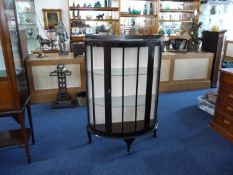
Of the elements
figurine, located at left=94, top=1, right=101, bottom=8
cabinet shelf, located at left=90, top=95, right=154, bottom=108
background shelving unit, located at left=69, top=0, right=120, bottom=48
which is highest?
figurine, located at left=94, top=1, right=101, bottom=8

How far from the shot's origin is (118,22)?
5.37 m

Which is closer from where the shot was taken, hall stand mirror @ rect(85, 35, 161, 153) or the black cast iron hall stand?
hall stand mirror @ rect(85, 35, 161, 153)

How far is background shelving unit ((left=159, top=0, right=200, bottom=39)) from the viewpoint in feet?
18.6

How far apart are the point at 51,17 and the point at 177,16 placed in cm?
361

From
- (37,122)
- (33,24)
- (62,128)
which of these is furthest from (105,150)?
(33,24)

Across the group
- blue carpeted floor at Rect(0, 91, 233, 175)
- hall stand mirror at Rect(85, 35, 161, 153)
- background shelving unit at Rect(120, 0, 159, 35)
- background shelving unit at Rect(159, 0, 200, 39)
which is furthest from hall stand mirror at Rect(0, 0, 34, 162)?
background shelving unit at Rect(159, 0, 200, 39)

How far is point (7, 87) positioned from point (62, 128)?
46.4 inches

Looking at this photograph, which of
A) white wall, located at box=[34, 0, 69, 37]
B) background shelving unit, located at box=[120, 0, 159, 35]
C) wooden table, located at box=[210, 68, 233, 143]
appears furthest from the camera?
background shelving unit, located at box=[120, 0, 159, 35]

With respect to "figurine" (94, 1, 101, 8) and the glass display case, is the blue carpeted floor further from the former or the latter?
"figurine" (94, 1, 101, 8)

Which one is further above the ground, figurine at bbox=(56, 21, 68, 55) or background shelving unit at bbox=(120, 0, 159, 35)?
background shelving unit at bbox=(120, 0, 159, 35)

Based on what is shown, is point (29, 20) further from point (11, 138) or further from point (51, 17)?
point (11, 138)

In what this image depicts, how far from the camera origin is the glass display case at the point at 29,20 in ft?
16.4

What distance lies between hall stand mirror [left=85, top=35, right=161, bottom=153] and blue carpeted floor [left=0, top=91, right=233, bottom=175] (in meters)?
0.24

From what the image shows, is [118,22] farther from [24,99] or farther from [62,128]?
[24,99]
